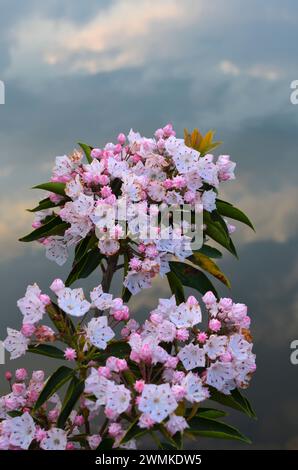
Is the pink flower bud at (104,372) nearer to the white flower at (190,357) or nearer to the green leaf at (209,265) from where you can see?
the white flower at (190,357)

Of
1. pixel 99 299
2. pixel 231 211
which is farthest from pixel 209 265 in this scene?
pixel 99 299

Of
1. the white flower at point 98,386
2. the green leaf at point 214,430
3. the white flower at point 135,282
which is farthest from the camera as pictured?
the white flower at point 135,282

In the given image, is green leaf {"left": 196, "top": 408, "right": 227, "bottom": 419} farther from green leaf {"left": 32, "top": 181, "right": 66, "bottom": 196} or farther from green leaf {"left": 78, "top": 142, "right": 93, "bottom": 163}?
green leaf {"left": 78, "top": 142, "right": 93, "bottom": 163}

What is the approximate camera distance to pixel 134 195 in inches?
181

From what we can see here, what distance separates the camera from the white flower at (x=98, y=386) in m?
3.90

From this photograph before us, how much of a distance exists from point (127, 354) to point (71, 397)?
1.25ft


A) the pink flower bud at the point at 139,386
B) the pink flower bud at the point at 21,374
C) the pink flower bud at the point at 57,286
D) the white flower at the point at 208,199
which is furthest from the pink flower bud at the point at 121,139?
the pink flower bud at the point at 139,386

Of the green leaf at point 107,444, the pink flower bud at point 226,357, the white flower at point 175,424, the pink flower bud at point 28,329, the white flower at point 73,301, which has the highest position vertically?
the white flower at point 73,301

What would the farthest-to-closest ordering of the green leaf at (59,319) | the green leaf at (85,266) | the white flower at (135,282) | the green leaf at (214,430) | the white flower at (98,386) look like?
the green leaf at (85,266)
the white flower at (135,282)
the green leaf at (59,319)
the green leaf at (214,430)
the white flower at (98,386)

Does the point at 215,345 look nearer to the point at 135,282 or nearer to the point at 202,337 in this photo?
the point at 202,337

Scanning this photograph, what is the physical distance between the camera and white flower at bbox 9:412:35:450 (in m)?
4.26
